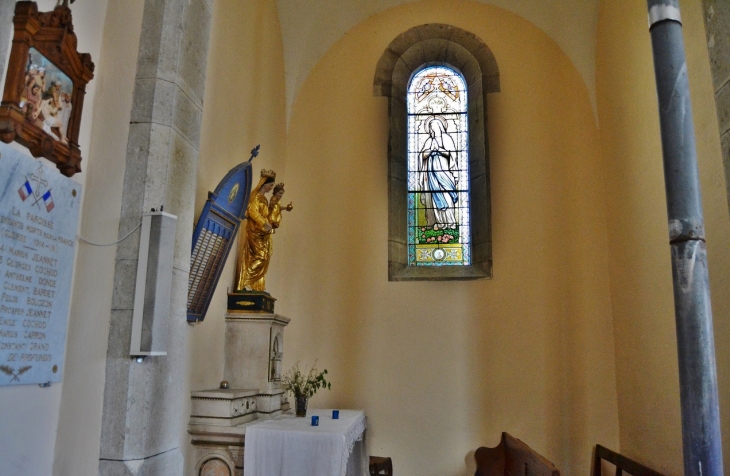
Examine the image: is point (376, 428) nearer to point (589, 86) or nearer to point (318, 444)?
point (318, 444)

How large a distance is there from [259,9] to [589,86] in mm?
3719

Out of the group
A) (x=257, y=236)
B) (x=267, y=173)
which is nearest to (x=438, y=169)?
(x=267, y=173)

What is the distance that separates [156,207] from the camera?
3.04 metres

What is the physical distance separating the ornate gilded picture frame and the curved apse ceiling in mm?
4637

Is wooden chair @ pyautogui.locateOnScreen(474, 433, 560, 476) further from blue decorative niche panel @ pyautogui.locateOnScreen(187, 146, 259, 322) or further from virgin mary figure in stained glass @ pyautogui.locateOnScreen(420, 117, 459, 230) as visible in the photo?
blue decorative niche panel @ pyautogui.locateOnScreen(187, 146, 259, 322)

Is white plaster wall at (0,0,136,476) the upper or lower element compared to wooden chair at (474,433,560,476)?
upper

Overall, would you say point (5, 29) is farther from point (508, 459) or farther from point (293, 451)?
point (508, 459)

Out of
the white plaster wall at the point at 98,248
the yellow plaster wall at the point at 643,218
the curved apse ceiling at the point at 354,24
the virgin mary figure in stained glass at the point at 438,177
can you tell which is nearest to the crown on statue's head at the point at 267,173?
the white plaster wall at the point at 98,248

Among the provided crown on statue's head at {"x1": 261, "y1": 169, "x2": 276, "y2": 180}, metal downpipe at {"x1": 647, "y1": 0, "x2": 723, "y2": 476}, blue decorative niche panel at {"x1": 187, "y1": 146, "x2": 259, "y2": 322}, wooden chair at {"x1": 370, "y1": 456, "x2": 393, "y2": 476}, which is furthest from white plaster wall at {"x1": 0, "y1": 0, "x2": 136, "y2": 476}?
wooden chair at {"x1": 370, "y1": 456, "x2": 393, "y2": 476}

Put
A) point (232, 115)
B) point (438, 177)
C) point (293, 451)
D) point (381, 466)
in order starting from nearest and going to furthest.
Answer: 1. point (293, 451)
2. point (232, 115)
3. point (381, 466)
4. point (438, 177)

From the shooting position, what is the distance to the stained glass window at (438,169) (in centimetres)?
722

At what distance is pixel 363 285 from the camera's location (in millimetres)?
6949

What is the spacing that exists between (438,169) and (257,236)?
2.85 m

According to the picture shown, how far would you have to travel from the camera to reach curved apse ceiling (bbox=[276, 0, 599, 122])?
7.14 meters
